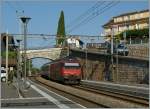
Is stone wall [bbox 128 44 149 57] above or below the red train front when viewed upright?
above

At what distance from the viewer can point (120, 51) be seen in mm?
64812

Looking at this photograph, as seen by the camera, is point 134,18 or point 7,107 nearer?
point 7,107

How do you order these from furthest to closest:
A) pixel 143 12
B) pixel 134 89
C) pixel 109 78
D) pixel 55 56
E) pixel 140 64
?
pixel 143 12 < pixel 55 56 < pixel 109 78 < pixel 140 64 < pixel 134 89

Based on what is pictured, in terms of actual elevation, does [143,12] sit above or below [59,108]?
above

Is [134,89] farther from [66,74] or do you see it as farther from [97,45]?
[97,45]

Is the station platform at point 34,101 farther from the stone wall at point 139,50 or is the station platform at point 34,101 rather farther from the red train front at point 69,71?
the stone wall at point 139,50

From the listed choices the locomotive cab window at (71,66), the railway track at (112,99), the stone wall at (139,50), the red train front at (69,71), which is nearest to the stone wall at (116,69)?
the stone wall at (139,50)

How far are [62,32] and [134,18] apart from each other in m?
32.5

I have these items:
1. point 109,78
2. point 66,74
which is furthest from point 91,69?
point 66,74

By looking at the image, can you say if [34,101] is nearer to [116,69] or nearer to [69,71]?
[69,71]

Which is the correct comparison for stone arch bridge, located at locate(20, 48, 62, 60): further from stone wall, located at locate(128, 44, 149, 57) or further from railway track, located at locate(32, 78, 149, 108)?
railway track, located at locate(32, 78, 149, 108)

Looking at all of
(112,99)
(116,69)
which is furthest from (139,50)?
(112,99)

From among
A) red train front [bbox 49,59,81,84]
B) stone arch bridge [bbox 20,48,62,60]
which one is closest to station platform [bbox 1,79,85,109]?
red train front [bbox 49,59,81,84]

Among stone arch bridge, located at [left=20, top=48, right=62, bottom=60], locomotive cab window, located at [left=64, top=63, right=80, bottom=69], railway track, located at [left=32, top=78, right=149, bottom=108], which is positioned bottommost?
railway track, located at [left=32, top=78, right=149, bottom=108]
